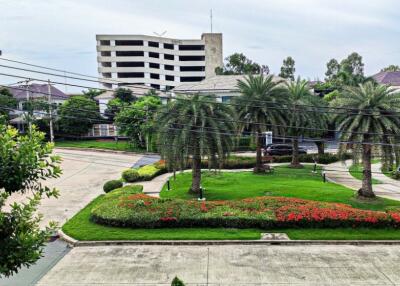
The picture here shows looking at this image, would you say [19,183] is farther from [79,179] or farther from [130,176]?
[79,179]

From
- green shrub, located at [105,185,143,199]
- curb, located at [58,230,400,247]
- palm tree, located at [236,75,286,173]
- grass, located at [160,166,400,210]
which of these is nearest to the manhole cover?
curb, located at [58,230,400,247]

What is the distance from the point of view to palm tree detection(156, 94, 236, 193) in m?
22.0

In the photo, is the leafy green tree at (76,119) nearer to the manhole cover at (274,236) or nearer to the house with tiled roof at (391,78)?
the manhole cover at (274,236)

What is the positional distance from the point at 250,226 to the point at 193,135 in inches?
244

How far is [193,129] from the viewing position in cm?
2205

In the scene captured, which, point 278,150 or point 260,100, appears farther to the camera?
point 278,150

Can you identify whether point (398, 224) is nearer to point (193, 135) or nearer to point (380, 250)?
point (380, 250)

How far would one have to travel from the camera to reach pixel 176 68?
91.8 meters

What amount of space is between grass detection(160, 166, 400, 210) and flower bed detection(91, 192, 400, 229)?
3454mm

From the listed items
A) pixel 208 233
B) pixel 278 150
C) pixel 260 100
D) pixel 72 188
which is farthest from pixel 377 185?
→ pixel 72 188

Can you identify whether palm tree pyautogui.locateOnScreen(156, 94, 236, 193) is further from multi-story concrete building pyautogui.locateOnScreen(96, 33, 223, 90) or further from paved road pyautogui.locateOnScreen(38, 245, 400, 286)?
multi-story concrete building pyautogui.locateOnScreen(96, 33, 223, 90)

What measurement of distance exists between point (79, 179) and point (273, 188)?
16873mm

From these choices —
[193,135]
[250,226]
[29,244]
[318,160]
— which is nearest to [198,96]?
[193,135]

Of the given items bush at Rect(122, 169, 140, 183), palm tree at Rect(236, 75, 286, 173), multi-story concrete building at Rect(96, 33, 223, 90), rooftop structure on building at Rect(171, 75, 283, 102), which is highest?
multi-story concrete building at Rect(96, 33, 223, 90)
